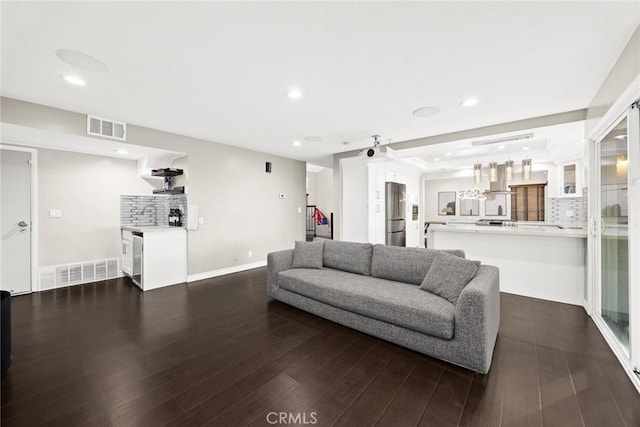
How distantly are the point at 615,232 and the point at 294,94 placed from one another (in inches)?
136

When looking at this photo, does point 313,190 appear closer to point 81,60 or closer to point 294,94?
point 294,94

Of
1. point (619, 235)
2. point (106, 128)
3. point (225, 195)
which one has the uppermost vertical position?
point (106, 128)

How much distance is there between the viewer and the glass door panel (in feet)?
7.47

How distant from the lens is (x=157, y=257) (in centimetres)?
414

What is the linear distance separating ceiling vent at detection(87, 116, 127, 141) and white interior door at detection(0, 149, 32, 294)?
4.90 feet

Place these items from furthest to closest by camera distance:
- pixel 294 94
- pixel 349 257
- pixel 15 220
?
1. pixel 15 220
2. pixel 349 257
3. pixel 294 94

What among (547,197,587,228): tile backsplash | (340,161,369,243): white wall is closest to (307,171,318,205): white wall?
(340,161,369,243): white wall

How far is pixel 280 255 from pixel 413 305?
191 cm

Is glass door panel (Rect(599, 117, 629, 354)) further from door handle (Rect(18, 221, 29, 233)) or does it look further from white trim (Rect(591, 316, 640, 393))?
door handle (Rect(18, 221, 29, 233))

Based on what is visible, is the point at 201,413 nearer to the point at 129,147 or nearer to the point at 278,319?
the point at 278,319

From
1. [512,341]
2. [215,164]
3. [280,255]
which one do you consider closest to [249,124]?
[215,164]

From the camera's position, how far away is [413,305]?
7.44 ft

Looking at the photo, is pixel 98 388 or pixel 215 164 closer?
pixel 98 388

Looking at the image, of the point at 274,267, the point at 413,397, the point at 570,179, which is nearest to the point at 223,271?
the point at 274,267
